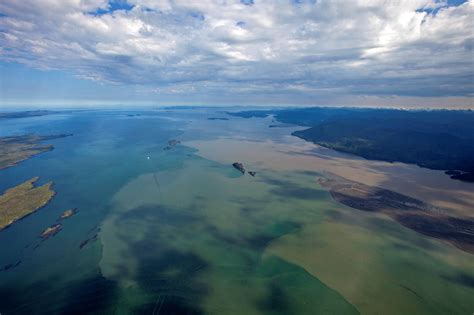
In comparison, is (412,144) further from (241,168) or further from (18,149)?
(18,149)

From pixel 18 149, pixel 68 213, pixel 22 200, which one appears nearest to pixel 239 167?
pixel 68 213

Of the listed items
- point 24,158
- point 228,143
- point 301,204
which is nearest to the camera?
point 301,204

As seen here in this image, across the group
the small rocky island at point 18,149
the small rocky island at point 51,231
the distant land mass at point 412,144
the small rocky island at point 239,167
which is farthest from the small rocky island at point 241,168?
the small rocky island at point 18,149

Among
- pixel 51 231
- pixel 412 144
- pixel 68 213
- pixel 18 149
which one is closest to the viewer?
pixel 51 231

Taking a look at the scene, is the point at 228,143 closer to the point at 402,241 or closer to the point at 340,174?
the point at 340,174

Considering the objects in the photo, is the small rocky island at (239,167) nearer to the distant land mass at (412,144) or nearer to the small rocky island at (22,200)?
the small rocky island at (22,200)

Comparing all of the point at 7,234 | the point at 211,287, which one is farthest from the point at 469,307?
the point at 7,234
